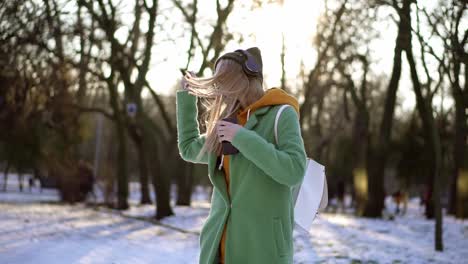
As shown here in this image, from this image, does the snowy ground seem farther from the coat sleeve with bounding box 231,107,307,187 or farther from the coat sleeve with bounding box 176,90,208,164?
the coat sleeve with bounding box 231,107,307,187

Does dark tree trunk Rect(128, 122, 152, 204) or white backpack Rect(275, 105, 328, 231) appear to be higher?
dark tree trunk Rect(128, 122, 152, 204)

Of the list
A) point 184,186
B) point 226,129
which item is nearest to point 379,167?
point 184,186

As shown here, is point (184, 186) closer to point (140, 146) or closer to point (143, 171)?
point (143, 171)

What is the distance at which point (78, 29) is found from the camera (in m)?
15.7

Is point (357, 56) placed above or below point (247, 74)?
above

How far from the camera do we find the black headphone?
2664 mm

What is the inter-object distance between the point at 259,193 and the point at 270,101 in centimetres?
39

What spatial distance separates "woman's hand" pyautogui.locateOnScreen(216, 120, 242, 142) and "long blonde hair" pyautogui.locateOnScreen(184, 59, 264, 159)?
0.09 meters

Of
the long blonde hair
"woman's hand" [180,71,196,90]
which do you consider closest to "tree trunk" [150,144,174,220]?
"woman's hand" [180,71,196,90]

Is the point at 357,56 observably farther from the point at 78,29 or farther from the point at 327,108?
the point at 327,108

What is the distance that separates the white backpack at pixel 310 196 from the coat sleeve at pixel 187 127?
0.51 meters

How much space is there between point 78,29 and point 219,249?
13.8 m

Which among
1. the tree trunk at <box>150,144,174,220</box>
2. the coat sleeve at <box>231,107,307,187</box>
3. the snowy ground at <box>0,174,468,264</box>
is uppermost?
the coat sleeve at <box>231,107,307,187</box>

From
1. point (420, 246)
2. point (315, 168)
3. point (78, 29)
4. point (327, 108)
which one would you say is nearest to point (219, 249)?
point (315, 168)
